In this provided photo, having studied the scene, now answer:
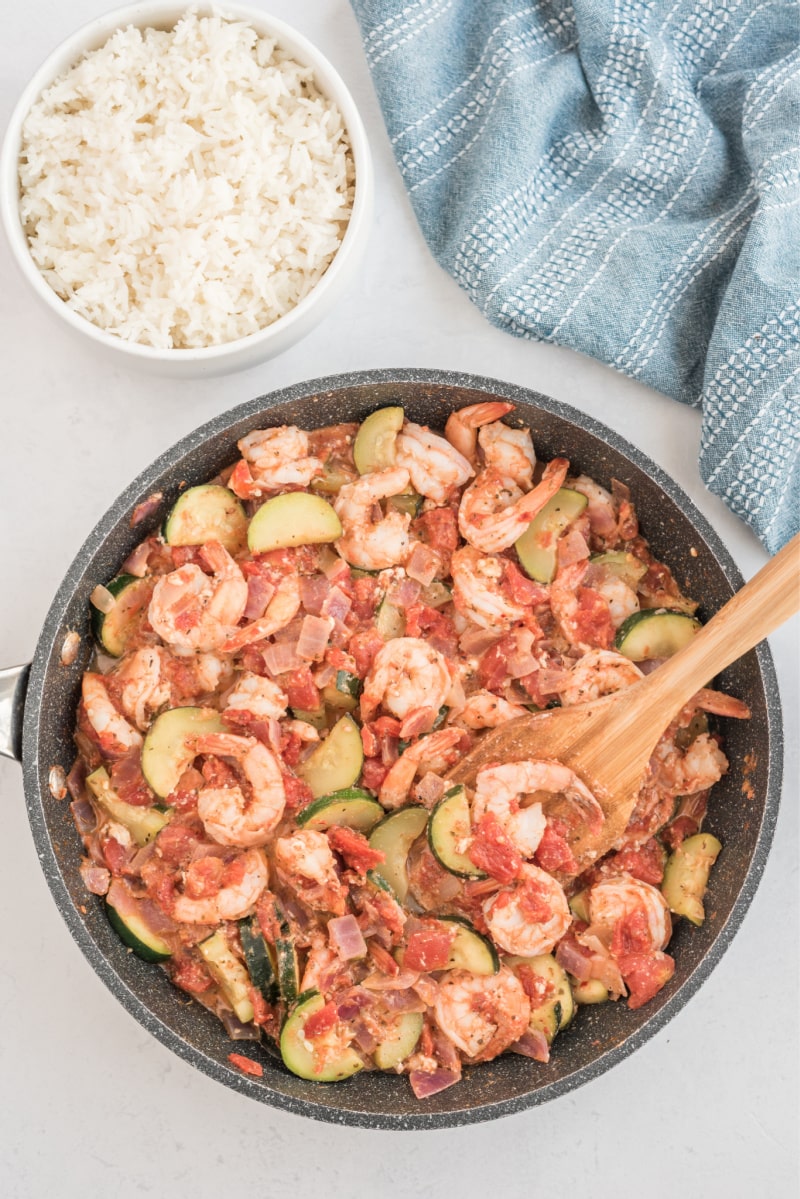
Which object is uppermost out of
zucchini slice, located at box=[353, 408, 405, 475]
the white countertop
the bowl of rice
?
the bowl of rice

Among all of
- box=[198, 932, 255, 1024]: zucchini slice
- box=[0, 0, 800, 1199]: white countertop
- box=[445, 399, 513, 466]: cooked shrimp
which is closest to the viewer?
box=[198, 932, 255, 1024]: zucchini slice

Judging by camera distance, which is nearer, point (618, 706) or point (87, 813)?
point (618, 706)

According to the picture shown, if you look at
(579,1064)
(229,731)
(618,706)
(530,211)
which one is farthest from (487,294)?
(579,1064)

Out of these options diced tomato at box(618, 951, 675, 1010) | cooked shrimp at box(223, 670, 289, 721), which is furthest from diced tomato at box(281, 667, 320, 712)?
diced tomato at box(618, 951, 675, 1010)

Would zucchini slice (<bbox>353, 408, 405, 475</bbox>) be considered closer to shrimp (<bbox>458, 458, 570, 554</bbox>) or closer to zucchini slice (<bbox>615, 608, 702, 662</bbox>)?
shrimp (<bbox>458, 458, 570, 554</bbox>)

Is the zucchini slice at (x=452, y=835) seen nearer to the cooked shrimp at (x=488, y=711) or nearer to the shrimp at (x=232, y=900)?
the cooked shrimp at (x=488, y=711)

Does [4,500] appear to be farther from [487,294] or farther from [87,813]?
[487,294]
